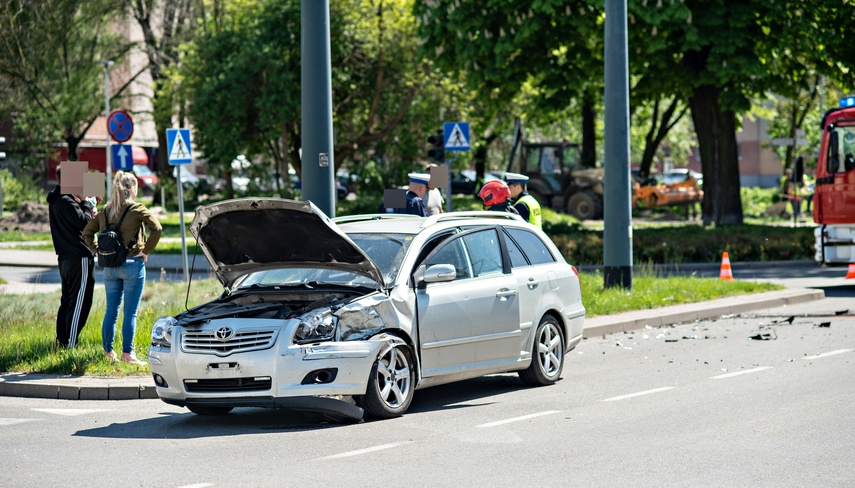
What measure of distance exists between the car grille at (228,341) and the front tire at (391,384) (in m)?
0.80

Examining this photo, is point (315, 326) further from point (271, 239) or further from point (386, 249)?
point (386, 249)

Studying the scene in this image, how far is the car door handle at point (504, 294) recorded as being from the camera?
10484mm

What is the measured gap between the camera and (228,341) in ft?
29.1

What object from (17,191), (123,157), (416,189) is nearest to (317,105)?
A: (416,189)

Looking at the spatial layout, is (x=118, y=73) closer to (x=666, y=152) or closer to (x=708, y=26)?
(x=708, y=26)

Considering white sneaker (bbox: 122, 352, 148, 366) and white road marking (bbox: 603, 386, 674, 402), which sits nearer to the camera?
white road marking (bbox: 603, 386, 674, 402)

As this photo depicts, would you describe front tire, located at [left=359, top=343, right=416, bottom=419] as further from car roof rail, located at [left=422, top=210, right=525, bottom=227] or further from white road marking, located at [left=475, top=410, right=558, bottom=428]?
car roof rail, located at [left=422, top=210, right=525, bottom=227]

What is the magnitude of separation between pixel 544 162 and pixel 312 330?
36.8m

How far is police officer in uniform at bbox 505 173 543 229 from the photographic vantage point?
13.8 m

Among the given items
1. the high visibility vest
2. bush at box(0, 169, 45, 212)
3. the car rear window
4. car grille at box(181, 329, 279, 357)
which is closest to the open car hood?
car grille at box(181, 329, 279, 357)

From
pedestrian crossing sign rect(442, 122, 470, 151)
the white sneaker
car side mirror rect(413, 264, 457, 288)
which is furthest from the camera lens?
pedestrian crossing sign rect(442, 122, 470, 151)

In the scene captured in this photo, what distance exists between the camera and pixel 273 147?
41969mm

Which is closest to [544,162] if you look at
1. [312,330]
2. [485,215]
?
[485,215]

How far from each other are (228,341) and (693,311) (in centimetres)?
941
